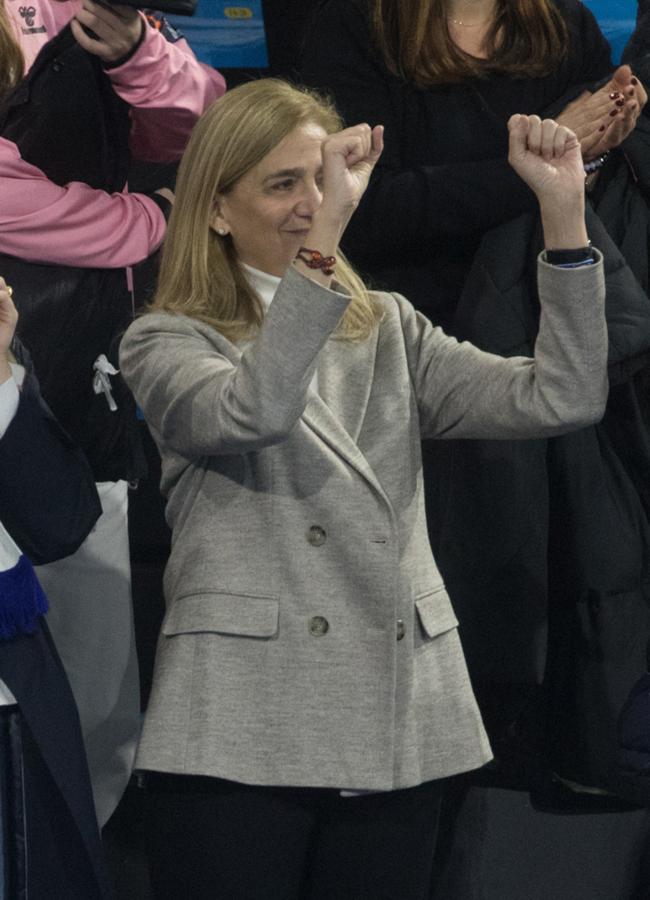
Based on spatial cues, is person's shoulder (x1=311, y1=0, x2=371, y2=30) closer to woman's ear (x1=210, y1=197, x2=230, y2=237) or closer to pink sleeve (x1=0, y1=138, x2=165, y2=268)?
pink sleeve (x1=0, y1=138, x2=165, y2=268)

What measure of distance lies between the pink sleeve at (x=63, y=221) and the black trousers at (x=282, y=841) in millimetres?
948

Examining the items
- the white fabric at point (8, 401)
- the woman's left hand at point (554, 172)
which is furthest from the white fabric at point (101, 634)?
the woman's left hand at point (554, 172)

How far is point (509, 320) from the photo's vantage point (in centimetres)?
270

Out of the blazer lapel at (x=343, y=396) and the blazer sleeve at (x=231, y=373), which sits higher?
the blazer sleeve at (x=231, y=373)

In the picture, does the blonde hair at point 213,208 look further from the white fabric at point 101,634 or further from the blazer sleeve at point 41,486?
the white fabric at point 101,634

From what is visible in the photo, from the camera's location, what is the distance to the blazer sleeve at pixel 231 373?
2049mm

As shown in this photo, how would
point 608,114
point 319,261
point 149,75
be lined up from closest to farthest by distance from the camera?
point 319,261
point 608,114
point 149,75

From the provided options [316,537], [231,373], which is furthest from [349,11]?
[316,537]

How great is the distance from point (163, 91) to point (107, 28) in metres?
0.14

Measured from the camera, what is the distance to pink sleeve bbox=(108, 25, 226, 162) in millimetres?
2766

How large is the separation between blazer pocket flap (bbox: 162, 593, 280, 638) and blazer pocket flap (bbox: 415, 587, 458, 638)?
20 cm

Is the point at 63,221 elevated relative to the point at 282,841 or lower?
elevated

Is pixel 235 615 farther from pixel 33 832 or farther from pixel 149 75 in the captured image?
pixel 149 75

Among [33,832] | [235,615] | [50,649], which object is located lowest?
[33,832]
